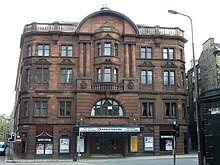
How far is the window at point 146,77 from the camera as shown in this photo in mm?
46219

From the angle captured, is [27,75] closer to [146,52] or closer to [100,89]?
[100,89]

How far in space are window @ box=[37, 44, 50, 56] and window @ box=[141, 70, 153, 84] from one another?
13.1 metres

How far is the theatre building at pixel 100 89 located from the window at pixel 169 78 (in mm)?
138

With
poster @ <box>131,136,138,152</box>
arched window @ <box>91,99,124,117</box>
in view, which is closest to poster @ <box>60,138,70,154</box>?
arched window @ <box>91,99,124,117</box>

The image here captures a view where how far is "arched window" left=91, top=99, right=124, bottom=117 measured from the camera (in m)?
44.0

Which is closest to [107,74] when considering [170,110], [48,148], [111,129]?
[111,129]

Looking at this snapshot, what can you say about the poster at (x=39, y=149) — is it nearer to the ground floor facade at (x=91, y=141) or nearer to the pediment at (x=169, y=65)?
the ground floor facade at (x=91, y=141)

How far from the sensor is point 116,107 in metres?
44.5

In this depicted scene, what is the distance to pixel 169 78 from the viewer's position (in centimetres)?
4672

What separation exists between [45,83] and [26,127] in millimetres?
6101

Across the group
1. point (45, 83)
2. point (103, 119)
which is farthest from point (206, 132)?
point (45, 83)

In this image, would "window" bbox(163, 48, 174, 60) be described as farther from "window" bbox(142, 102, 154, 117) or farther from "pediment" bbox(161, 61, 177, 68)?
"window" bbox(142, 102, 154, 117)

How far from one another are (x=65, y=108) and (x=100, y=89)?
5194mm

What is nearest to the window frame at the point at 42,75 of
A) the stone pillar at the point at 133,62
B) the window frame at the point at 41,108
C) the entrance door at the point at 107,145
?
the window frame at the point at 41,108
